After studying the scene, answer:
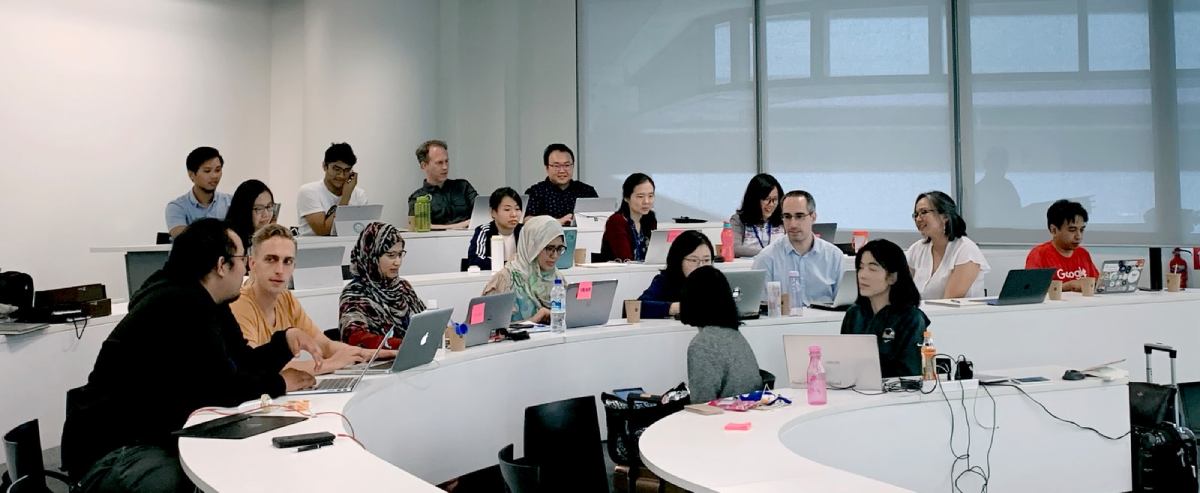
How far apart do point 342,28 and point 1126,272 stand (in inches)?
234

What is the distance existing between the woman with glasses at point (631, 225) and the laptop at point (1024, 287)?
7.61 feet

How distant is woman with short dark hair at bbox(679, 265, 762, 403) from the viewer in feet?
12.2

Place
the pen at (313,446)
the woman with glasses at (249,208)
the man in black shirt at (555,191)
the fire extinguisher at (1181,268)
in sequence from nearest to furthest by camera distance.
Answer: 1. the pen at (313,446)
2. the woman with glasses at (249,208)
3. the fire extinguisher at (1181,268)
4. the man in black shirt at (555,191)

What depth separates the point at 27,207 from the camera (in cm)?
711

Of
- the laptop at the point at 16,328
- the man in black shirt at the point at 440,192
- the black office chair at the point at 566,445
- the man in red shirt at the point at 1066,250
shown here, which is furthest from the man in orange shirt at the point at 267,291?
the man in red shirt at the point at 1066,250

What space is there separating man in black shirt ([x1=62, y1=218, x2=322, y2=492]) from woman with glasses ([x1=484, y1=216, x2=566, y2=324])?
2.02 meters

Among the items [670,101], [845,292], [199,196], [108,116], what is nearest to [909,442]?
[845,292]

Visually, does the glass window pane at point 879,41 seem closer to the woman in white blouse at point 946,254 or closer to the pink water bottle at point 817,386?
the woman in white blouse at point 946,254

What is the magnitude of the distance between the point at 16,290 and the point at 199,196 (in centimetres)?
157

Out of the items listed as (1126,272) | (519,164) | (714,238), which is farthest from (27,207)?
(1126,272)

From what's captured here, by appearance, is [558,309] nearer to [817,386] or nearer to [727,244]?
[817,386]

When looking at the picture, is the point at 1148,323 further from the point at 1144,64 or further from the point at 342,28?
the point at 342,28

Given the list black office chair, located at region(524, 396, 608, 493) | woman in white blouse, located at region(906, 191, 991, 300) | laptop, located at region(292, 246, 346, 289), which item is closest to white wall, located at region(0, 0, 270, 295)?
laptop, located at region(292, 246, 346, 289)

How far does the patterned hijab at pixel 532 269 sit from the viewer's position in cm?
492
